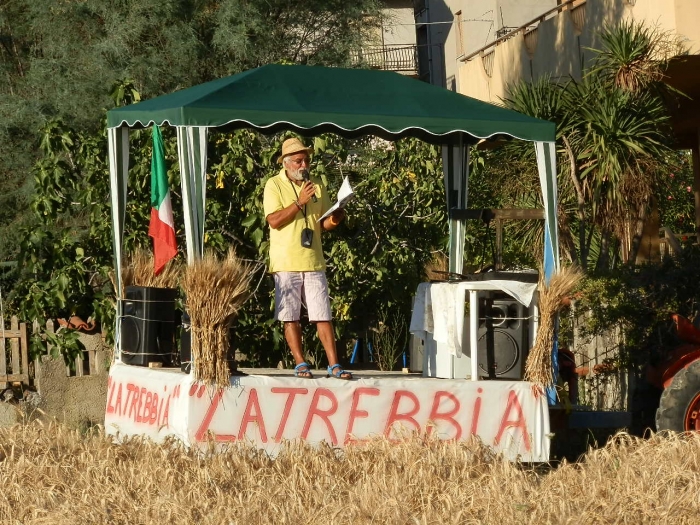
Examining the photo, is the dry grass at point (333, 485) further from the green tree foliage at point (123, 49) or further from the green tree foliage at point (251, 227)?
the green tree foliage at point (123, 49)

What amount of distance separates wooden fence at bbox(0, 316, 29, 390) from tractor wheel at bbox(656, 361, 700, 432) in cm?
612

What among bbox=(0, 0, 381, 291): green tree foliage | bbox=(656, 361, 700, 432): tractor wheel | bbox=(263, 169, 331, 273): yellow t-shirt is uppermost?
bbox=(0, 0, 381, 291): green tree foliage

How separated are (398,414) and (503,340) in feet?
3.32

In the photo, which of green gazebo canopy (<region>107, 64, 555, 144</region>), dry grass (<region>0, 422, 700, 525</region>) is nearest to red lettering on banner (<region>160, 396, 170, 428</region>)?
dry grass (<region>0, 422, 700, 525</region>)

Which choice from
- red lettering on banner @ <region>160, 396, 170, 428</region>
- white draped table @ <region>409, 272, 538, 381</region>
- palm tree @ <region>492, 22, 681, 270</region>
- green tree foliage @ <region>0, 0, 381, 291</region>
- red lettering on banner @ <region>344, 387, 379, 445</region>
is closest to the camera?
red lettering on banner @ <region>344, 387, 379, 445</region>

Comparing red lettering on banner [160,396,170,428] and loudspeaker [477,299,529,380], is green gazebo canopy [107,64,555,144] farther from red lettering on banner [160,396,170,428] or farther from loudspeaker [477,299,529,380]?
red lettering on banner [160,396,170,428]

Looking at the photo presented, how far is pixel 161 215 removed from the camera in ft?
31.0

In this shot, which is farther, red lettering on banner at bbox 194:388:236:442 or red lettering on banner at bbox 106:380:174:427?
red lettering on banner at bbox 106:380:174:427

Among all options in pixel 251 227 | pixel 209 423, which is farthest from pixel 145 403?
pixel 251 227

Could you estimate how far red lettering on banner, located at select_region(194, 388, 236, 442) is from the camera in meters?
7.97

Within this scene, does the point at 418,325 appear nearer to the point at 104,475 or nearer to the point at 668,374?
the point at 668,374

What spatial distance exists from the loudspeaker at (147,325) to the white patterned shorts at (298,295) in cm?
113

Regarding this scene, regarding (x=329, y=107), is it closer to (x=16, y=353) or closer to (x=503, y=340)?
(x=503, y=340)

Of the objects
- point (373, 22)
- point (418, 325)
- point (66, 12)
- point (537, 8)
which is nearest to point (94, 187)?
point (418, 325)
